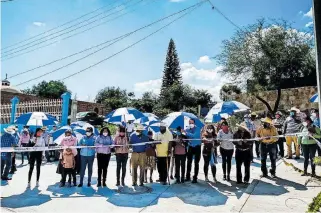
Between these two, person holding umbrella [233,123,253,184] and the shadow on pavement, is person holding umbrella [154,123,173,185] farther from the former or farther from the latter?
the shadow on pavement

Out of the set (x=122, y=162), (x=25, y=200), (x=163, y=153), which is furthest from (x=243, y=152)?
(x=25, y=200)

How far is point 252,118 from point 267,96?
13494 millimetres

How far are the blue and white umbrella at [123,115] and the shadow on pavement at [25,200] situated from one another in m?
4.66

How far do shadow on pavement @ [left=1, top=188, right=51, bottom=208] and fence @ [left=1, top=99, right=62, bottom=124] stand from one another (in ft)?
26.7

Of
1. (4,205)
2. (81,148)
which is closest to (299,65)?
(81,148)

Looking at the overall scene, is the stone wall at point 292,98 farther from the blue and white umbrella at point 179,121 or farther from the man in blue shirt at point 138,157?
the man in blue shirt at point 138,157

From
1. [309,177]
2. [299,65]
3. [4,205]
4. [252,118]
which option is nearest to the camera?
[4,205]

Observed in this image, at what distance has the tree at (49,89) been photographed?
51.2 m

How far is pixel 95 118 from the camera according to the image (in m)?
24.8

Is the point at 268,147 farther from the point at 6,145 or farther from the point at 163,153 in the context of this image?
the point at 6,145

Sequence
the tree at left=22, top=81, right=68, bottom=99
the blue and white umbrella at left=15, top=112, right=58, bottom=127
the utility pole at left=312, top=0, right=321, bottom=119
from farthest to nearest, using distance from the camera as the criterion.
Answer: the tree at left=22, top=81, right=68, bottom=99 → the blue and white umbrella at left=15, top=112, right=58, bottom=127 → the utility pole at left=312, top=0, right=321, bottom=119

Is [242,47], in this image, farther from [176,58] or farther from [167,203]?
[176,58]

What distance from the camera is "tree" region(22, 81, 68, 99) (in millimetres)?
51219

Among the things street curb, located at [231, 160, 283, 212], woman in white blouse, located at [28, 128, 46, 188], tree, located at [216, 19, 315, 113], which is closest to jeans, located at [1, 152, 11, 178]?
woman in white blouse, located at [28, 128, 46, 188]
